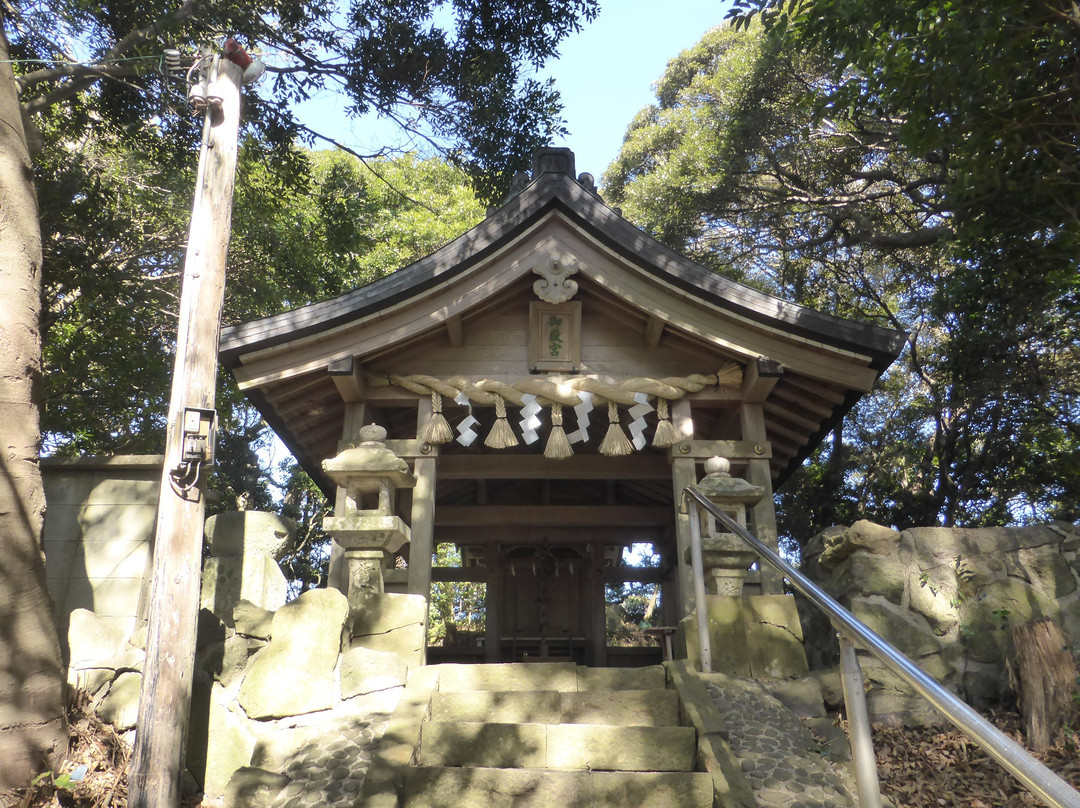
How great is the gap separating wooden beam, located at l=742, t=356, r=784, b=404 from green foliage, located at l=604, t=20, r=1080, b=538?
2.49 m

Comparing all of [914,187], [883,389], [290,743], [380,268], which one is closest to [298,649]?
[290,743]

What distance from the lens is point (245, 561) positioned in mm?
6340

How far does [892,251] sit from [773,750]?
1230 centimetres

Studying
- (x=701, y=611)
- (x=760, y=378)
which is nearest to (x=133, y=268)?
(x=760, y=378)

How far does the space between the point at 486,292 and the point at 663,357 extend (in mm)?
1792

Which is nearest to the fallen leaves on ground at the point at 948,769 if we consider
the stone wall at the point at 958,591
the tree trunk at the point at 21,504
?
the stone wall at the point at 958,591

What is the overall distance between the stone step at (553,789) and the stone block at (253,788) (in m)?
0.70

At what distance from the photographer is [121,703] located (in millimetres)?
4809

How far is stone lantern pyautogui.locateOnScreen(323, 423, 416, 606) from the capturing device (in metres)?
5.42

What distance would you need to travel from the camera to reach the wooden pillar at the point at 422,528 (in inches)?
247

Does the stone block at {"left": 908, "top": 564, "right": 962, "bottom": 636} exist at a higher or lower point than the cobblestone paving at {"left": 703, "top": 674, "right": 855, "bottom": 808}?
higher

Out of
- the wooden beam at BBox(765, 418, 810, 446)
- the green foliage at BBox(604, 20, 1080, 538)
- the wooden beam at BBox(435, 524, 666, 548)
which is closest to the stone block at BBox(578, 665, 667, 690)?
the wooden beam at BBox(765, 418, 810, 446)

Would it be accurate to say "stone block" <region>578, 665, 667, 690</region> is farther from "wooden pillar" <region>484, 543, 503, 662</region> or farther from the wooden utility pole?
→ "wooden pillar" <region>484, 543, 503, 662</region>

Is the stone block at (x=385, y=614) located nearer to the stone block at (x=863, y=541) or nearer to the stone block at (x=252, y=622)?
the stone block at (x=252, y=622)
